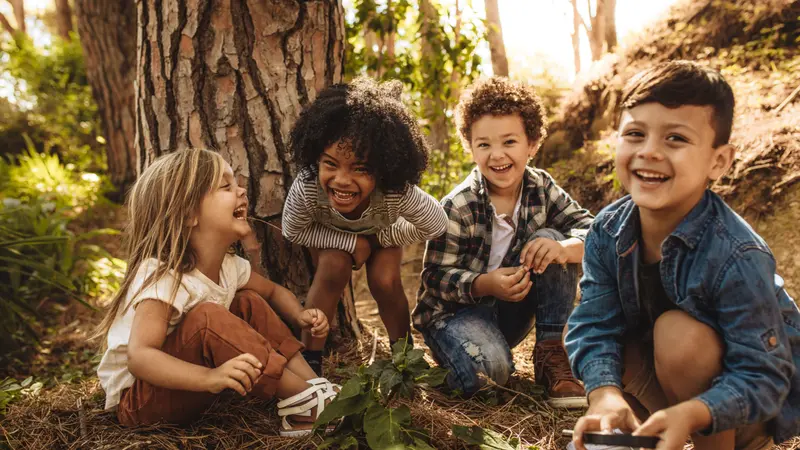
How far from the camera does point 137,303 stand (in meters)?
2.07

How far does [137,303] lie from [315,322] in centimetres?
65

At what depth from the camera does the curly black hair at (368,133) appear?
242 centimetres

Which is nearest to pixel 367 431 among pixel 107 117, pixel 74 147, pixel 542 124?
pixel 542 124

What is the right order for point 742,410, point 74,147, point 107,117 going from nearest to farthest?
1. point 742,410
2. point 107,117
3. point 74,147

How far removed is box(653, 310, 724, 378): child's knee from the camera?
1638 mm

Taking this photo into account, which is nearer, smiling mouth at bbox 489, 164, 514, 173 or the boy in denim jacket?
the boy in denim jacket

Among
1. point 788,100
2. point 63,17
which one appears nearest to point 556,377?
point 788,100

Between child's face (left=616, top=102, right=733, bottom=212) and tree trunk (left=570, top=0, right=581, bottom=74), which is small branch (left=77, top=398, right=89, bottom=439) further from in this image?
tree trunk (left=570, top=0, right=581, bottom=74)

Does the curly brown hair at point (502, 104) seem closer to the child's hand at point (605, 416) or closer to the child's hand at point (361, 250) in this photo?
the child's hand at point (361, 250)

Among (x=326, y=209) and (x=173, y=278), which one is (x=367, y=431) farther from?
(x=326, y=209)

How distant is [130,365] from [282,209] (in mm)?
1061

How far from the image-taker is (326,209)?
104 inches

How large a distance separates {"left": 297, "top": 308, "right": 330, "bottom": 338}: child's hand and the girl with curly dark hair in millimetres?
147

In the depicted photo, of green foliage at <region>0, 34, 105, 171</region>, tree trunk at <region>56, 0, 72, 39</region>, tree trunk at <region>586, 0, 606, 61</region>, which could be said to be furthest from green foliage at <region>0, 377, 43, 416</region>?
tree trunk at <region>56, 0, 72, 39</region>
